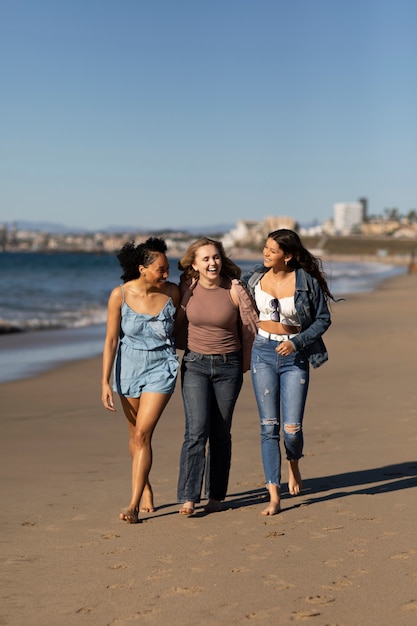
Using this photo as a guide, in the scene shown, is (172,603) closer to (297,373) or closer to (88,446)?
(297,373)

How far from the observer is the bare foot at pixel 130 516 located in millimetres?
5359

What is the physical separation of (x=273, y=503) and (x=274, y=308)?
117 cm

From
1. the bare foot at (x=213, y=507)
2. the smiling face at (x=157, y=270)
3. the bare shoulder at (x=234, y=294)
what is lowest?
the bare foot at (x=213, y=507)

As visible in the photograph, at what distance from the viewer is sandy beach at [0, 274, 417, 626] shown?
13.0 ft

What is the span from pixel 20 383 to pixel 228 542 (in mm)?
7744

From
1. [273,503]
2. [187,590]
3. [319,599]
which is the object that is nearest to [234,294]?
[273,503]

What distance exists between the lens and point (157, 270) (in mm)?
5395

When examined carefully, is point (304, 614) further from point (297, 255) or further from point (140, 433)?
point (297, 255)

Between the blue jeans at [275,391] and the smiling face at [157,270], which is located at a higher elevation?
the smiling face at [157,270]

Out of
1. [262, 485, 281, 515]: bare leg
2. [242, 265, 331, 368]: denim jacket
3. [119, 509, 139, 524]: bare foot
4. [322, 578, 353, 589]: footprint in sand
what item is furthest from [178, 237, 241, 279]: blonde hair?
[322, 578, 353, 589]: footprint in sand

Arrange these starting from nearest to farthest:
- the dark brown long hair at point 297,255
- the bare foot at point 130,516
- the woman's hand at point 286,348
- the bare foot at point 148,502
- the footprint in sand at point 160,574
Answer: the footprint in sand at point 160,574 < the bare foot at point 130,516 < the woman's hand at point 286,348 < the dark brown long hair at point 297,255 < the bare foot at point 148,502

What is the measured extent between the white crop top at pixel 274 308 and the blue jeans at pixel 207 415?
11.7 inches

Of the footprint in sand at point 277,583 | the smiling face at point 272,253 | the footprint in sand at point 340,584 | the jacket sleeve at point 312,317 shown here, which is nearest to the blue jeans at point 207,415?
the jacket sleeve at point 312,317

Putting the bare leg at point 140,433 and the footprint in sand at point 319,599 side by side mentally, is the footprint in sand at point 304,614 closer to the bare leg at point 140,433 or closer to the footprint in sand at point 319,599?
the footprint in sand at point 319,599
